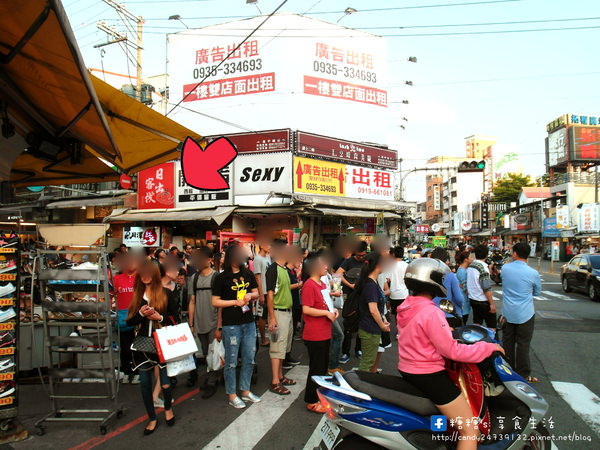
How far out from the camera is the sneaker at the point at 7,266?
4.10 meters

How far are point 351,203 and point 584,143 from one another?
128ft

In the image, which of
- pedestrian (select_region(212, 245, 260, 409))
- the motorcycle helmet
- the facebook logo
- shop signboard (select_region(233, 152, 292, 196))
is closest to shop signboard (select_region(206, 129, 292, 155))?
shop signboard (select_region(233, 152, 292, 196))

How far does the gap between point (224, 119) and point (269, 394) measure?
1568cm

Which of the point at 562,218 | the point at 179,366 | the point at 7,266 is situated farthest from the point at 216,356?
the point at 562,218

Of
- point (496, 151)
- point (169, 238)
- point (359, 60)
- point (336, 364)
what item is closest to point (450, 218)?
point (496, 151)

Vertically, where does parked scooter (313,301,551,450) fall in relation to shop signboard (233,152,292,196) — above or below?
below

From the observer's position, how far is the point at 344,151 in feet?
60.7

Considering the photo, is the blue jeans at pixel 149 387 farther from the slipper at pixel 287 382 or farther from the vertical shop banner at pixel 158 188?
the vertical shop banner at pixel 158 188

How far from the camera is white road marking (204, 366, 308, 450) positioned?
3928 millimetres

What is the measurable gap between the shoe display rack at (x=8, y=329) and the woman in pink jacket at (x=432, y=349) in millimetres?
3967

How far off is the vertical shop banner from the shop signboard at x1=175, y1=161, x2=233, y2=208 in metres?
0.29

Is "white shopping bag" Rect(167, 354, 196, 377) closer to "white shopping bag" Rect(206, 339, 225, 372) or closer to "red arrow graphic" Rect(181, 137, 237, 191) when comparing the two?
"white shopping bag" Rect(206, 339, 225, 372)

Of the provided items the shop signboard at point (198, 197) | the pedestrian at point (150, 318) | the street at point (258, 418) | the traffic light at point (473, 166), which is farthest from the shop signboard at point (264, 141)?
the pedestrian at point (150, 318)

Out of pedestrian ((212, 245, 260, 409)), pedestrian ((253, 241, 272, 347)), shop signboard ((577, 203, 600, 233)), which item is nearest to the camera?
pedestrian ((212, 245, 260, 409))
